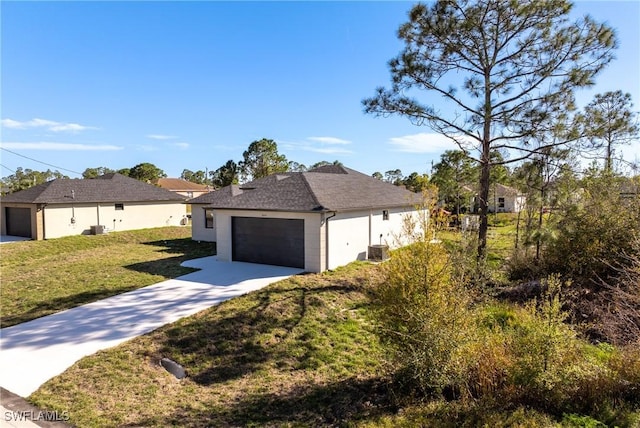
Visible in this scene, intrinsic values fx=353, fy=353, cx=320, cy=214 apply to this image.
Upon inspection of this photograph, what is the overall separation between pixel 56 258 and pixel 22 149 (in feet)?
89.6

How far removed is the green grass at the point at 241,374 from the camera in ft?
18.3

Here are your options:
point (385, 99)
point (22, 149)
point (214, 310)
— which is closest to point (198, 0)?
point (385, 99)

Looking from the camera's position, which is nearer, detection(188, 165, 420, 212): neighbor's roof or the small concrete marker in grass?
the small concrete marker in grass

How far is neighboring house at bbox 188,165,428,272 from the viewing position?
1381cm

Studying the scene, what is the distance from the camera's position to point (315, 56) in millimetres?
16188

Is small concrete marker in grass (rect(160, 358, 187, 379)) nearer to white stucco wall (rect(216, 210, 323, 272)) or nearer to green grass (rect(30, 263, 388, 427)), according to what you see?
green grass (rect(30, 263, 388, 427))

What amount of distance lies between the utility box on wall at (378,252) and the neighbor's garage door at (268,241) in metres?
3.97

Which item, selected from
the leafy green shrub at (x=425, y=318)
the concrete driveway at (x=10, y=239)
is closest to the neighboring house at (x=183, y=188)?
the concrete driveway at (x=10, y=239)

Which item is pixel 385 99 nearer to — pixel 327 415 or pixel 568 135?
pixel 568 135

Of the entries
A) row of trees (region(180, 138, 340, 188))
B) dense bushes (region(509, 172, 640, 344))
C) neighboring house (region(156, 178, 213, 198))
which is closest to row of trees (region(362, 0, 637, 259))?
dense bushes (region(509, 172, 640, 344))

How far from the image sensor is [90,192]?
2494 cm

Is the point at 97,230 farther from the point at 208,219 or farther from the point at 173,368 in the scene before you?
the point at 173,368

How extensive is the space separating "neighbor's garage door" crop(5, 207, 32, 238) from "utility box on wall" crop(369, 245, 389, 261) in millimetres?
21854

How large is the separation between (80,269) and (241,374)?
1106 centimetres
